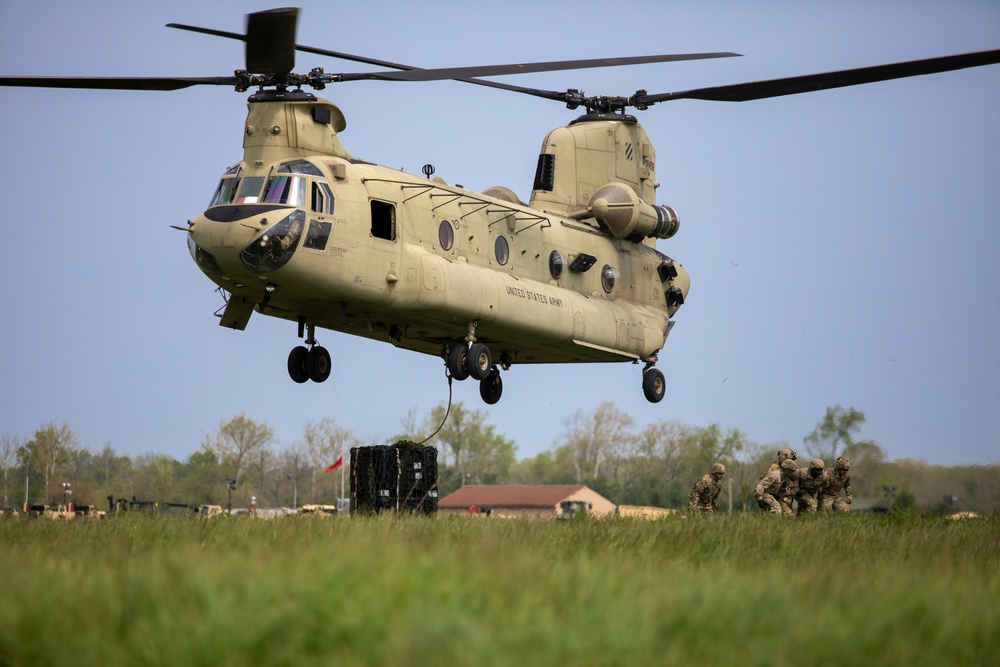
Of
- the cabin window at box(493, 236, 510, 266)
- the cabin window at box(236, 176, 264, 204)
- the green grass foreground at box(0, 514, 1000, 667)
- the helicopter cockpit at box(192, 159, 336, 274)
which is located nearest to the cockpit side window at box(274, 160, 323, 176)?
the helicopter cockpit at box(192, 159, 336, 274)

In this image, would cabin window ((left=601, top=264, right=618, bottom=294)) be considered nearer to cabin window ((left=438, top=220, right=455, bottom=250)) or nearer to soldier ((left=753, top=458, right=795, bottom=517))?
cabin window ((left=438, top=220, right=455, bottom=250))

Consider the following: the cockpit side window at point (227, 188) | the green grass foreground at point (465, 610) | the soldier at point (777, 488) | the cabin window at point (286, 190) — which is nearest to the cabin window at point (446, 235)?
the cabin window at point (286, 190)

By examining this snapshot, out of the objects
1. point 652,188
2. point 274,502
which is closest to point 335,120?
point 652,188

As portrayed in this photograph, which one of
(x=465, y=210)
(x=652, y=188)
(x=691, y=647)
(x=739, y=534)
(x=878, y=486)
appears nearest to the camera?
(x=691, y=647)

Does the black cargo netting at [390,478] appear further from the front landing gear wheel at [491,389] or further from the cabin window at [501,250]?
the cabin window at [501,250]

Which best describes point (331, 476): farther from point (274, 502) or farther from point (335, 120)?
point (335, 120)

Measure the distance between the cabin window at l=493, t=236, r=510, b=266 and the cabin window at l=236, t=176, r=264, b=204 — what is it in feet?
17.3

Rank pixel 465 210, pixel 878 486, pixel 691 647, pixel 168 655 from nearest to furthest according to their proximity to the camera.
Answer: pixel 168 655 < pixel 691 647 < pixel 465 210 < pixel 878 486

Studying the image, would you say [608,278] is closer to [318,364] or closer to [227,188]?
[318,364]

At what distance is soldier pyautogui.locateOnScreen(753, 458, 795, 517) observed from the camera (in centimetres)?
2428

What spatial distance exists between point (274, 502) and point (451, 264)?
4862 cm

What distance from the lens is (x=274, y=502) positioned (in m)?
68.4

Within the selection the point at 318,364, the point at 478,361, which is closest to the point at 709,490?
the point at 478,361

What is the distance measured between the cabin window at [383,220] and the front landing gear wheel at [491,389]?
17.0 feet
